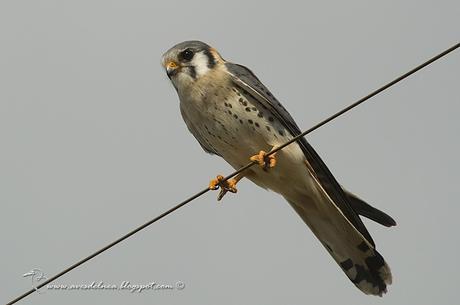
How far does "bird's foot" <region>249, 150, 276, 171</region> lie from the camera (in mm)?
5270

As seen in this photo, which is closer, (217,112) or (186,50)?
(217,112)

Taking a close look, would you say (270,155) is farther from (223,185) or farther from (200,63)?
(200,63)

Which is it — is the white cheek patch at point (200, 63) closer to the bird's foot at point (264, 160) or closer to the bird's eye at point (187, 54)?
the bird's eye at point (187, 54)

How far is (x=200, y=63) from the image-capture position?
5.85 meters

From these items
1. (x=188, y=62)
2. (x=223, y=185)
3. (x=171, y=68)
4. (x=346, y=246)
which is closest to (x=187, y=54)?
(x=188, y=62)

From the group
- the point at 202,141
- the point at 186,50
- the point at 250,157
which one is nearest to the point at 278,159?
the point at 250,157

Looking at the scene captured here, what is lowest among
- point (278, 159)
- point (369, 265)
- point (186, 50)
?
point (369, 265)

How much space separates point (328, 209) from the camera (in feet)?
18.6

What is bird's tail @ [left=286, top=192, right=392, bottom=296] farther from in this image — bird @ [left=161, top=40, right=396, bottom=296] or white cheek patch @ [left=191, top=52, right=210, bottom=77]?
white cheek patch @ [left=191, top=52, right=210, bottom=77]

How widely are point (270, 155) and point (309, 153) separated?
1.21 feet

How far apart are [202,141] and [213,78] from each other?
1.61ft

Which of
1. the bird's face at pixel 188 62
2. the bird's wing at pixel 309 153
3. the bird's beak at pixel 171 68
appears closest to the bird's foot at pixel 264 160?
the bird's wing at pixel 309 153

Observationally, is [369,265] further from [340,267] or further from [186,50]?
[186,50]

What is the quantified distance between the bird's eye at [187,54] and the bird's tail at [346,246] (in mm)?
1224
